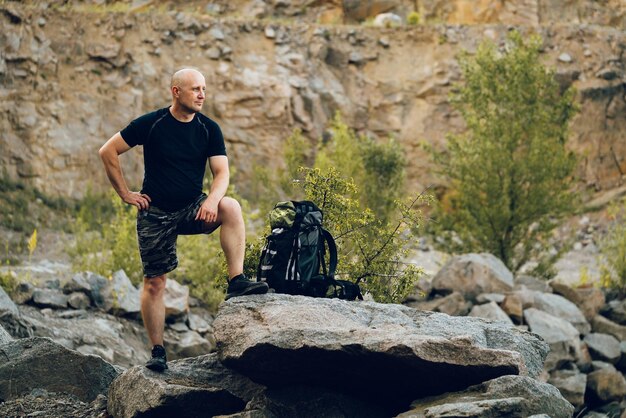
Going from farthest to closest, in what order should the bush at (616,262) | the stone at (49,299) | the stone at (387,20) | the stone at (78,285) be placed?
the stone at (387,20) < the bush at (616,262) < the stone at (78,285) < the stone at (49,299)

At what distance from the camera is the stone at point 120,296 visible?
15.6m

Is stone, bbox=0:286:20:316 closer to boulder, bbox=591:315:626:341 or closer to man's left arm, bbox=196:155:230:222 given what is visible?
man's left arm, bbox=196:155:230:222

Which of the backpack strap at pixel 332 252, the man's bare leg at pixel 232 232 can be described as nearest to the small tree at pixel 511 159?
the backpack strap at pixel 332 252

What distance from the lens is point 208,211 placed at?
8.20 m

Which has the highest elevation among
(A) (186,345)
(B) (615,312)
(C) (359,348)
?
(C) (359,348)

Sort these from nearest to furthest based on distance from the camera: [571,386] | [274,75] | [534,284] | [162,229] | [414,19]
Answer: [162,229]
[571,386]
[534,284]
[274,75]
[414,19]

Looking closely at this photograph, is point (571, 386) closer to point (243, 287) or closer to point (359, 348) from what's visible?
point (243, 287)

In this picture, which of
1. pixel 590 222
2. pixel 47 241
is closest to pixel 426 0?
pixel 590 222

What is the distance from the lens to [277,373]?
798 cm

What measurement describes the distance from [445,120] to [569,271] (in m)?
6.82

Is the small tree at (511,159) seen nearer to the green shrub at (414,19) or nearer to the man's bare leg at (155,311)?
the green shrub at (414,19)

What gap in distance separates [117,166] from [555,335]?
1031cm

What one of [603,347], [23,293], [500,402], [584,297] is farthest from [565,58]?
[500,402]

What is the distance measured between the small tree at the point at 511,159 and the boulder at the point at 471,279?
10.9ft
